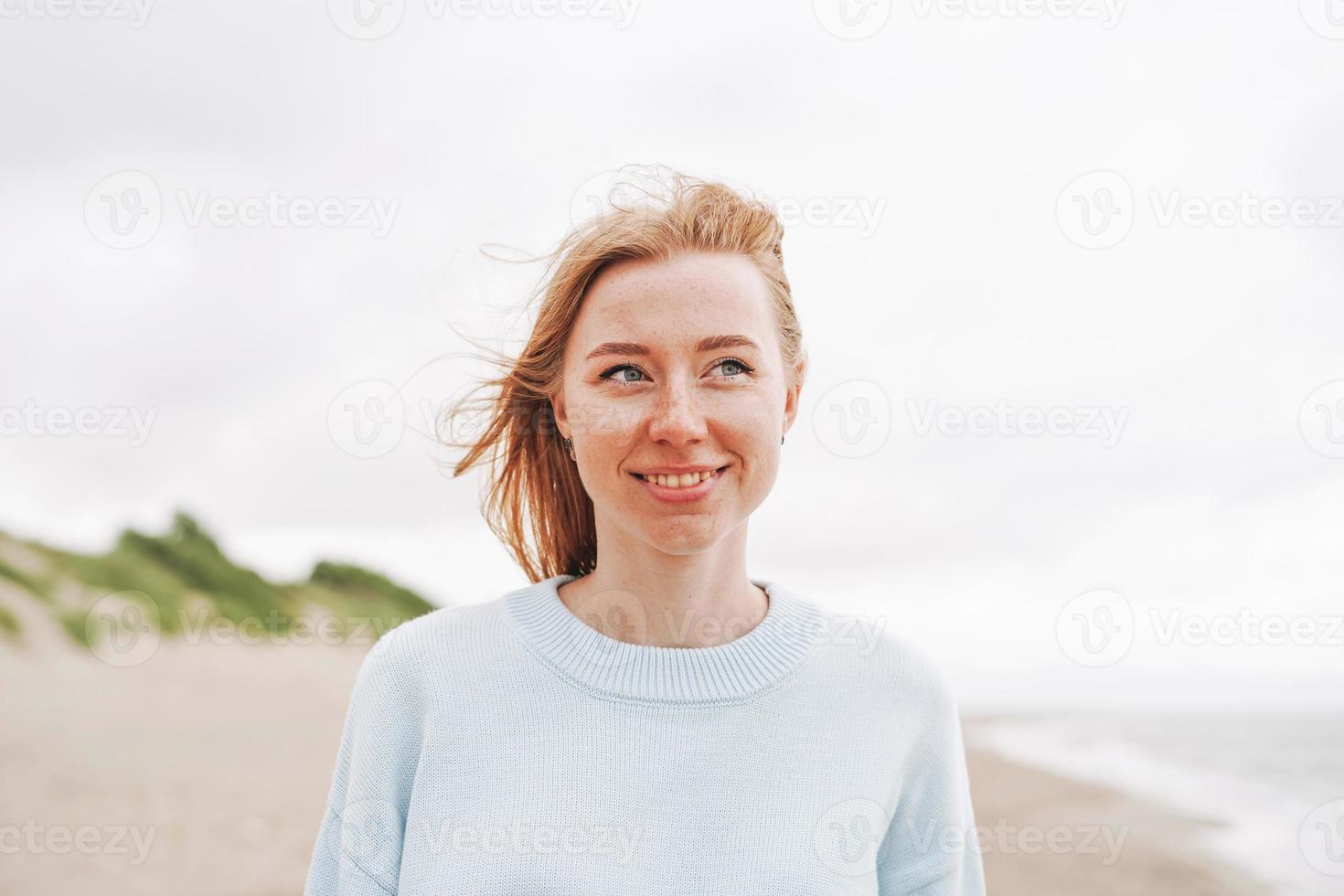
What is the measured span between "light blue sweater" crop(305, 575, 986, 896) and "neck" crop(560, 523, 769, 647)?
44mm

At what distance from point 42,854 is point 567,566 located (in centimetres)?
596

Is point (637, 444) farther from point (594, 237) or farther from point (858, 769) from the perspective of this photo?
point (858, 769)

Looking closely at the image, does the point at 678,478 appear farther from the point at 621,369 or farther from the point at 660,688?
the point at 660,688

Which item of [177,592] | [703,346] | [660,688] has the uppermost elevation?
[177,592]

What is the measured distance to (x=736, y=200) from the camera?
225 centimetres

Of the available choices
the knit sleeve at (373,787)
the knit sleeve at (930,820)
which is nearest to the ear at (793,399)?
the knit sleeve at (930,820)

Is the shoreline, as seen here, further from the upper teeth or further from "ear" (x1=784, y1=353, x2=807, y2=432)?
the upper teeth

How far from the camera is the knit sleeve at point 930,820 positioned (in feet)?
7.29

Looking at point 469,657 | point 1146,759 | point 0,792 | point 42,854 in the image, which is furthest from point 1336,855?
point 0,792

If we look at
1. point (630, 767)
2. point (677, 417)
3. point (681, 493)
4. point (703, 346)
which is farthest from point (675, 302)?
point (630, 767)

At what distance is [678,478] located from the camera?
2.01m

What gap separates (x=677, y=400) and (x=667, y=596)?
1.35ft

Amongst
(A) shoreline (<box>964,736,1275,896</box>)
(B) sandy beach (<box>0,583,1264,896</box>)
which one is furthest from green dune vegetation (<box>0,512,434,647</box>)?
(A) shoreline (<box>964,736,1275,896</box>)

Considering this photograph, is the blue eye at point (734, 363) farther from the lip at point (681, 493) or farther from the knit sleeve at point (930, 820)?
the knit sleeve at point (930, 820)
